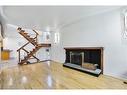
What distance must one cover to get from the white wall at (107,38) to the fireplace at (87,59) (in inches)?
6.9

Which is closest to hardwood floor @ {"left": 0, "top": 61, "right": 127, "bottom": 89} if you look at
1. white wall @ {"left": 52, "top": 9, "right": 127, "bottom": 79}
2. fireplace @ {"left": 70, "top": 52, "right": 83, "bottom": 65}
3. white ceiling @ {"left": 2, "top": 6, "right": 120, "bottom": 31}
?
white wall @ {"left": 52, "top": 9, "right": 127, "bottom": 79}

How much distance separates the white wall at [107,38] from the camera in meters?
3.87

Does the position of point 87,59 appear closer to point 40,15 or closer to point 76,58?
point 76,58

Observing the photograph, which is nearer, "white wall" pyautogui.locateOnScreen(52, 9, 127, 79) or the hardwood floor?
the hardwood floor

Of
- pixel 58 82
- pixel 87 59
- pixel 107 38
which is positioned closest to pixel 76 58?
pixel 87 59

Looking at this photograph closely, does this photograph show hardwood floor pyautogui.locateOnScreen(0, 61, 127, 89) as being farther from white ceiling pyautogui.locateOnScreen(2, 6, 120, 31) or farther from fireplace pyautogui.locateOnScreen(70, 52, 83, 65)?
white ceiling pyautogui.locateOnScreen(2, 6, 120, 31)

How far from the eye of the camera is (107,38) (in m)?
4.24

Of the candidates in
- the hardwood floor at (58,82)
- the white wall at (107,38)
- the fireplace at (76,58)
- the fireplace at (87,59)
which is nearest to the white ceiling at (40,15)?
the white wall at (107,38)

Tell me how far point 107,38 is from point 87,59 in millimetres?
1255

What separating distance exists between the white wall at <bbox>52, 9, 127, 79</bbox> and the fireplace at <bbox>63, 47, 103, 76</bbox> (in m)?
0.17

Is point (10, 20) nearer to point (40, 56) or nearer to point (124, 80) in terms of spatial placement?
point (40, 56)

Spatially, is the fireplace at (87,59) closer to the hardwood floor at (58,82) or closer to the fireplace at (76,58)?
the fireplace at (76,58)

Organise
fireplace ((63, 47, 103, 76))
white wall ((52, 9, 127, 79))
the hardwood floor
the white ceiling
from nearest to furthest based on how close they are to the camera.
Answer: the hardwood floor < white wall ((52, 9, 127, 79)) < the white ceiling < fireplace ((63, 47, 103, 76))

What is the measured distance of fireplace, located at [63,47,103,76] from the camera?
14.9ft
